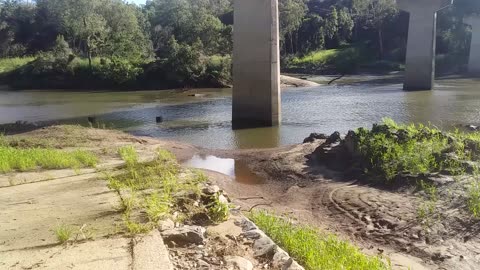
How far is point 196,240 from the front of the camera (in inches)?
233

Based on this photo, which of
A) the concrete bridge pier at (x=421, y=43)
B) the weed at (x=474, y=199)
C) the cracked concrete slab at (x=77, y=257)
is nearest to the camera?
the cracked concrete slab at (x=77, y=257)

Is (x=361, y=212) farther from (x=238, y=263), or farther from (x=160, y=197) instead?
(x=238, y=263)

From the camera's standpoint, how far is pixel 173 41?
57562mm

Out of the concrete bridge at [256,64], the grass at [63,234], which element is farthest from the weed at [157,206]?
the concrete bridge at [256,64]

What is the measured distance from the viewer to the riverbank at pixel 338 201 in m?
7.38

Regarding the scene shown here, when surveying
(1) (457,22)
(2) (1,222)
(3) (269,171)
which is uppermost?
(1) (457,22)

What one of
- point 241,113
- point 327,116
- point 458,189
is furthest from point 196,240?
point 327,116

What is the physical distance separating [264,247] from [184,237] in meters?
1.02

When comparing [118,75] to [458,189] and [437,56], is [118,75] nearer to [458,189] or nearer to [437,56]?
[437,56]

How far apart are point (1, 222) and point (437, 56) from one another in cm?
7536

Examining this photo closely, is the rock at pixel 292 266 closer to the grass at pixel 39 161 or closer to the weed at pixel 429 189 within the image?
the weed at pixel 429 189

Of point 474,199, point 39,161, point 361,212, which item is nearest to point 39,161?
point 39,161

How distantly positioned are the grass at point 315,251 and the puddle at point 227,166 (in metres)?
5.78

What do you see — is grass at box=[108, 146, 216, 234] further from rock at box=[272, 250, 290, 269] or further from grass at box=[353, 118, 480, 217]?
grass at box=[353, 118, 480, 217]
